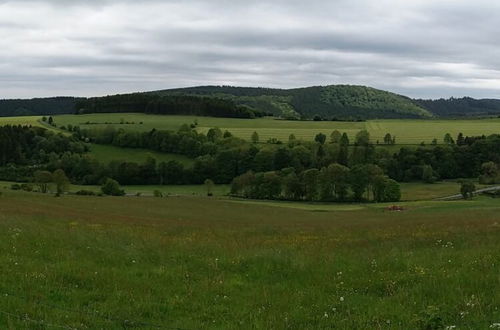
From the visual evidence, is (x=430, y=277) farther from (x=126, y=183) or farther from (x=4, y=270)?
(x=126, y=183)

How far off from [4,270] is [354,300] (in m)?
8.56

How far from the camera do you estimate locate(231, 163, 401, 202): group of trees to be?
370 feet

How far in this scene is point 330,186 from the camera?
114500 millimetres

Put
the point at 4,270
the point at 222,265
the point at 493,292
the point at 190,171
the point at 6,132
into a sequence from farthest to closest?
the point at 6,132, the point at 190,171, the point at 222,265, the point at 4,270, the point at 493,292

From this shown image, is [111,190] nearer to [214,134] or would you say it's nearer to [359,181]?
[359,181]

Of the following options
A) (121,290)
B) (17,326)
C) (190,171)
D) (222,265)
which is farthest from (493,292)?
(190,171)

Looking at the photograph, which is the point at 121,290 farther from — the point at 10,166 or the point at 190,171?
the point at 10,166

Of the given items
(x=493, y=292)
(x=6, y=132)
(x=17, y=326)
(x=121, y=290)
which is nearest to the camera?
(x=17, y=326)

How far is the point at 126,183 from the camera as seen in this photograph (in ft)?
474

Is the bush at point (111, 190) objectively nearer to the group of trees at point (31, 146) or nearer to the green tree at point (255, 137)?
the group of trees at point (31, 146)

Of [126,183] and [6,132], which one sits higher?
[6,132]

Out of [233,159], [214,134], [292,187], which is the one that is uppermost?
[214,134]

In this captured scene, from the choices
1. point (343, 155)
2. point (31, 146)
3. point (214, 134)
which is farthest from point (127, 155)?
point (343, 155)

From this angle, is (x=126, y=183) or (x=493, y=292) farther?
(x=126, y=183)
